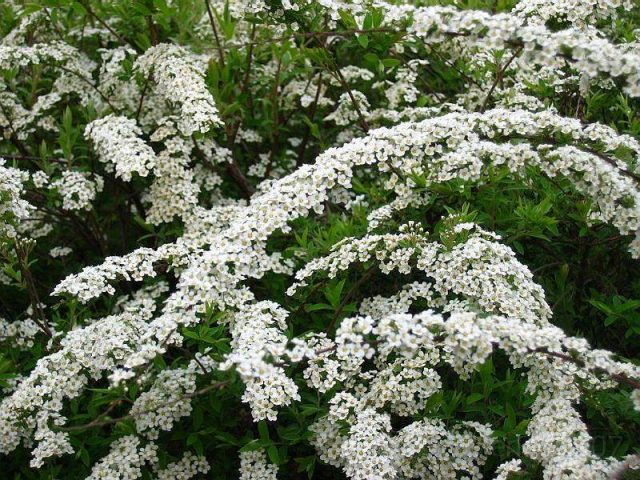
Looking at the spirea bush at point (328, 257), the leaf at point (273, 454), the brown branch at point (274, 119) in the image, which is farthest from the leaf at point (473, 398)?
the brown branch at point (274, 119)

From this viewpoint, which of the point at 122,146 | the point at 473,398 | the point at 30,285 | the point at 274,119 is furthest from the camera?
the point at 274,119

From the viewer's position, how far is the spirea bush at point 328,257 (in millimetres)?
2920

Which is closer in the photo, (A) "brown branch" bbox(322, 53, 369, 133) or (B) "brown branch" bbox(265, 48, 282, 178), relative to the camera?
(A) "brown branch" bbox(322, 53, 369, 133)

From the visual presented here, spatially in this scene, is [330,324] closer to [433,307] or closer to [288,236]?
[433,307]

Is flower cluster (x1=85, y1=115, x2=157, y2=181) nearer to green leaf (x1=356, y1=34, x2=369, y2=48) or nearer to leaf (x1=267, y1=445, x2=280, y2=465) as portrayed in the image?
green leaf (x1=356, y1=34, x2=369, y2=48)

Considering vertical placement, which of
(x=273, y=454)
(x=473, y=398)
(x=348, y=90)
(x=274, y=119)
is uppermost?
(x=348, y=90)

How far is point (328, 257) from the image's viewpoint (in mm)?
3463

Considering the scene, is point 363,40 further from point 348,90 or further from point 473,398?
point 473,398

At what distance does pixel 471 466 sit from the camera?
3.15 metres

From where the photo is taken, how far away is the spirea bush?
9.58 feet

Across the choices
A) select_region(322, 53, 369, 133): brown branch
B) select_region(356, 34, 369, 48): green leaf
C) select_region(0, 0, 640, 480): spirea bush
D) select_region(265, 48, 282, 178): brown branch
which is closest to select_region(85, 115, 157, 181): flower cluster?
select_region(0, 0, 640, 480): spirea bush

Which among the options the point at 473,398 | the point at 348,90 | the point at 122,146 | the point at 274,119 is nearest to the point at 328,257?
the point at 473,398

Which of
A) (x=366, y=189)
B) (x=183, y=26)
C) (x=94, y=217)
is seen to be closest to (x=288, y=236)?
(x=366, y=189)

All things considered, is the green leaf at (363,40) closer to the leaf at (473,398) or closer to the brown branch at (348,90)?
the brown branch at (348,90)
